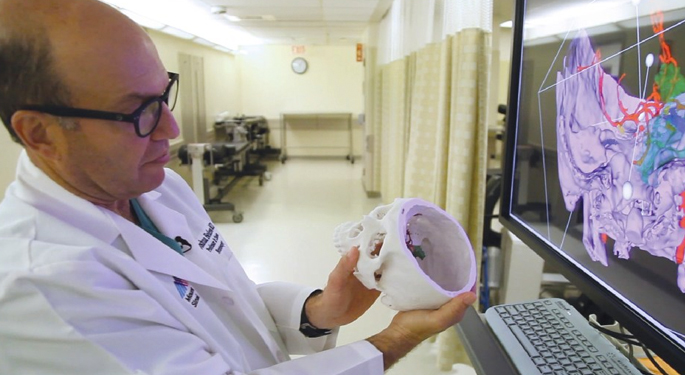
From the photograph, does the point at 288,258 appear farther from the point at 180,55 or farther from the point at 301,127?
the point at 301,127

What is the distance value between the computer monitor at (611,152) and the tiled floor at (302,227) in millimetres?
1457

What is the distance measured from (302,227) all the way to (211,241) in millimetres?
3454

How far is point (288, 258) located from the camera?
3.70 meters

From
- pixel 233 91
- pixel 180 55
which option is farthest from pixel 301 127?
pixel 180 55

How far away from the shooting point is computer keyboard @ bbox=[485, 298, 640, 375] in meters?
0.81

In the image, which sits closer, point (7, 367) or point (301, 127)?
point (7, 367)

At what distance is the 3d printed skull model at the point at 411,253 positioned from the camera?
75 cm

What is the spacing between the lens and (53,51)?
0.65 m

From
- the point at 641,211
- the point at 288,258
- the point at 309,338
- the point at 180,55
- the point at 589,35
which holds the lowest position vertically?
the point at 288,258

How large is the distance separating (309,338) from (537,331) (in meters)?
0.56

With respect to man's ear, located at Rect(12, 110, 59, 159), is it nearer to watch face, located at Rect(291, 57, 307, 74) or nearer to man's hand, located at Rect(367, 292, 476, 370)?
man's hand, located at Rect(367, 292, 476, 370)

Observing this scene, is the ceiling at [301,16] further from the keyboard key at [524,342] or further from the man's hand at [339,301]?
the keyboard key at [524,342]

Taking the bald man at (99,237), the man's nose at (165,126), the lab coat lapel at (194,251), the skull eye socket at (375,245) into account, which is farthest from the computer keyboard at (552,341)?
the man's nose at (165,126)

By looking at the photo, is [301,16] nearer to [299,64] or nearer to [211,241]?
[299,64]
